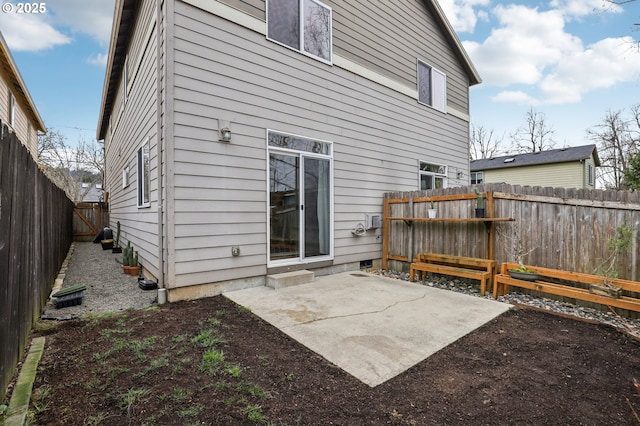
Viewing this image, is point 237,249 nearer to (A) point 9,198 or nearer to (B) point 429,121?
(A) point 9,198

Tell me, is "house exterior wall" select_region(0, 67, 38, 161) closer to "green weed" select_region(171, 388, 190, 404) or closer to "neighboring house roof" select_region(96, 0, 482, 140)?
"neighboring house roof" select_region(96, 0, 482, 140)

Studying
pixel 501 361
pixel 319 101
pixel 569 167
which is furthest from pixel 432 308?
pixel 569 167

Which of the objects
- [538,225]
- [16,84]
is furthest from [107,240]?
[538,225]

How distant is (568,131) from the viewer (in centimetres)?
2606

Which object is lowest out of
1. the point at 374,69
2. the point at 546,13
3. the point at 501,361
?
the point at 501,361

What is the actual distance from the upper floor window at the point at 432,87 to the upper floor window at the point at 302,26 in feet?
10.6

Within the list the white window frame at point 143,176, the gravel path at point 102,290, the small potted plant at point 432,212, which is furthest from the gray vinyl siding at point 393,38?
the gravel path at point 102,290

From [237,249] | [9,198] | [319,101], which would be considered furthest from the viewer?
[319,101]

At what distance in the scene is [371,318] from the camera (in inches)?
132

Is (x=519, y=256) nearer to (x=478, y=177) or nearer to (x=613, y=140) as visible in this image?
(x=478, y=177)

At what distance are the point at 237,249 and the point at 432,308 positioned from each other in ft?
8.56

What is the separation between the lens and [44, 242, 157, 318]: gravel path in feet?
11.9

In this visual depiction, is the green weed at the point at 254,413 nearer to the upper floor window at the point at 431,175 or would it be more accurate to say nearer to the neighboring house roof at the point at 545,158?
the upper floor window at the point at 431,175

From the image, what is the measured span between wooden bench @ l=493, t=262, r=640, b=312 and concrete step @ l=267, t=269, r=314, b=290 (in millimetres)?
2632
